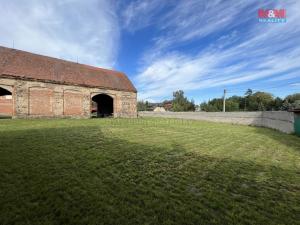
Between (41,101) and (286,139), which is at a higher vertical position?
(41,101)

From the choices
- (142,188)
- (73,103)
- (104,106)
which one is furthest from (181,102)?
(142,188)

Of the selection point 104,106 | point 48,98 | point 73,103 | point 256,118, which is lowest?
point 256,118

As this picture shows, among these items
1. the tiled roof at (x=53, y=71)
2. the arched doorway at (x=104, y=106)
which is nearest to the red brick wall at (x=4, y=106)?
the arched doorway at (x=104, y=106)

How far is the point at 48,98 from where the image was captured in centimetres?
1780

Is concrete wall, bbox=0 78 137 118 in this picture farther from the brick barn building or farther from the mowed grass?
the mowed grass

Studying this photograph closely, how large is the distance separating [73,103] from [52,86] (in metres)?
2.79

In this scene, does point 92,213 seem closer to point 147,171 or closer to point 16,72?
point 147,171

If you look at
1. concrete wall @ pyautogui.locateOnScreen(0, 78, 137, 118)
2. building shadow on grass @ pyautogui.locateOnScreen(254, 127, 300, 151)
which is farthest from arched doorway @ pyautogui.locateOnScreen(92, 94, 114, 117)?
building shadow on grass @ pyautogui.locateOnScreen(254, 127, 300, 151)

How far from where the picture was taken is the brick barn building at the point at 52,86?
1602 centimetres

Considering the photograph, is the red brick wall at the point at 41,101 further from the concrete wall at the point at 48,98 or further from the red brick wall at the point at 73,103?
the red brick wall at the point at 73,103

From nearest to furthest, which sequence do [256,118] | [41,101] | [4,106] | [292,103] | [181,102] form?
[41,101]
[256,118]
[4,106]
[292,103]
[181,102]

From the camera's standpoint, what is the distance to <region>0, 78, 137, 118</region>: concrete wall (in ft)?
52.1

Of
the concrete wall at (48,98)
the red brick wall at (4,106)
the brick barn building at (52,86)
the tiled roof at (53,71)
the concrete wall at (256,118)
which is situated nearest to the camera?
the concrete wall at (256,118)

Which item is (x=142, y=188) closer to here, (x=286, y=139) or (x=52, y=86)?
(x=286, y=139)
